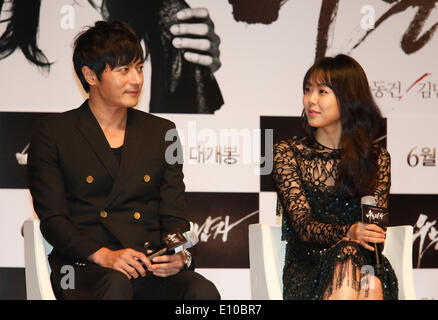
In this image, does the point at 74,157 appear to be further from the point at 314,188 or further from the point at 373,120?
the point at 373,120

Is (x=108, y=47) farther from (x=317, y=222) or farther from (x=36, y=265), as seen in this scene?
(x=317, y=222)

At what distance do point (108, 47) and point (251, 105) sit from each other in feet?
3.85

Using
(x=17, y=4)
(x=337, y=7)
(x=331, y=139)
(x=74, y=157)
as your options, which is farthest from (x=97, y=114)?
(x=337, y=7)

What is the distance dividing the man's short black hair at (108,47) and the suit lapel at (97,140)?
0.18 metres

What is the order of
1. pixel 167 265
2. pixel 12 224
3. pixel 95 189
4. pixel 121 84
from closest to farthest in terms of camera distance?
1. pixel 167 265
2. pixel 95 189
3. pixel 121 84
4. pixel 12 224

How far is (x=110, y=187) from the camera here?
7.77 ft

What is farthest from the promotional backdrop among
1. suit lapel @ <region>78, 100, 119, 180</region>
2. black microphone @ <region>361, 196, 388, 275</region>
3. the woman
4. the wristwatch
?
black microphone @ <region>361, 196, 388, 275</region>

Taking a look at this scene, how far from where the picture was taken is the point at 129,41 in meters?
2.45

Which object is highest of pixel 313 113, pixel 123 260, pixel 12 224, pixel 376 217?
pixel 313 113

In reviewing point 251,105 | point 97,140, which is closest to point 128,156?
point 97,140

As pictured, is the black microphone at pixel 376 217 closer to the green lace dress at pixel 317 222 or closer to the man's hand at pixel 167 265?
the green lace dress at pixel 317 222

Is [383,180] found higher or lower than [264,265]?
higher

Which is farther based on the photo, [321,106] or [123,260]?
[321,106]

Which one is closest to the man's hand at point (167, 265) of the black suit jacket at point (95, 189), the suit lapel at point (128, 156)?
the black suit jacket at point (95, 189)
